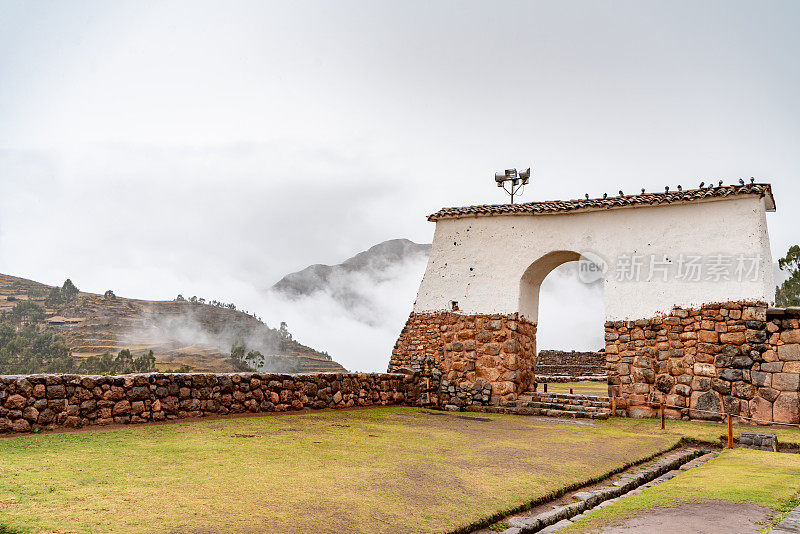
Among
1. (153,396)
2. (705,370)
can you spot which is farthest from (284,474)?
(705,370)

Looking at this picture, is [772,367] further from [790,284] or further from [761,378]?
[790,284]

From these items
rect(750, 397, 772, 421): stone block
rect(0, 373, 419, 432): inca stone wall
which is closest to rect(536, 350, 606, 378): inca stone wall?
rect(750, 397, 772, 421): stone block

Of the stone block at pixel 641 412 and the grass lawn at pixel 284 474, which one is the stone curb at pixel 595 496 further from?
the stone block at pixel 641 412

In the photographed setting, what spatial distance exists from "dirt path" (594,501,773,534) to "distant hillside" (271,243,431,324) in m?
63.5

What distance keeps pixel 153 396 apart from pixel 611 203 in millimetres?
10408

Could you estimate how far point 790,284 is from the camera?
26.1 m

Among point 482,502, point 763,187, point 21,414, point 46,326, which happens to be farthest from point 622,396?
point 46,326

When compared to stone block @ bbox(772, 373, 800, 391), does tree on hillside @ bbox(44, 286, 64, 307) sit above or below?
above

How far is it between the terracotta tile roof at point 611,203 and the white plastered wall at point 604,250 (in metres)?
0.19

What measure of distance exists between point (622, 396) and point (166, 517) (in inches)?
434

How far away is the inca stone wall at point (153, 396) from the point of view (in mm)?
7027

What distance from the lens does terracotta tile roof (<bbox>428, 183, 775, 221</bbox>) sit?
11.8 metres

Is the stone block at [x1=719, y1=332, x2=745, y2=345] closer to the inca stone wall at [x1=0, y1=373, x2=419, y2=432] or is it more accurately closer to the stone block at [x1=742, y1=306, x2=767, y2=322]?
the stone block at [x1=742, y1=306, x2=767, y2=322]

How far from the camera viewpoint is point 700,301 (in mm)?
11977
